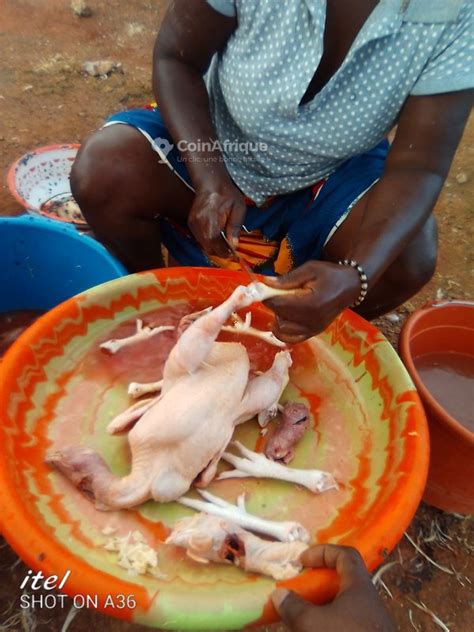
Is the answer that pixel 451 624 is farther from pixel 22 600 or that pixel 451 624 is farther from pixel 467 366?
pixel 22 600

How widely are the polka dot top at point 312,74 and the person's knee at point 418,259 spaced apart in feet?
0.99

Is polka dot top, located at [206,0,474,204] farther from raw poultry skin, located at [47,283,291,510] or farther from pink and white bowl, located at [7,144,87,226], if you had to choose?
pink and white bowl, located at [7,144,87,226]

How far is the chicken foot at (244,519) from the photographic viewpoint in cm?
111

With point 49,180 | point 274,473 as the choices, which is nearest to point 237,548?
point 274,473

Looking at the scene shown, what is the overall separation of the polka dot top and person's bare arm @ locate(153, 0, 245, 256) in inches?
2.0

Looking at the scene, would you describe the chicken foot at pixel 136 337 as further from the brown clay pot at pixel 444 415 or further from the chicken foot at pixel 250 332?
the brown clay pot at pixel 444 415

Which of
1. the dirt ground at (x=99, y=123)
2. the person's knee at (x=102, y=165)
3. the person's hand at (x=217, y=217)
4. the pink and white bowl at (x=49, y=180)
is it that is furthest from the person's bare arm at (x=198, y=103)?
the dirt ground at (x=99, y=123)

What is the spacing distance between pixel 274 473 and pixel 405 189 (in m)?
0.75

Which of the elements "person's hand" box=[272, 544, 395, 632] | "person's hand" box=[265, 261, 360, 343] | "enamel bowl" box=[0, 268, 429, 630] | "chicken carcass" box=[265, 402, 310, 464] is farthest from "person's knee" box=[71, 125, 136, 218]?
"person's hand" box=[272, 544, 395, 632]

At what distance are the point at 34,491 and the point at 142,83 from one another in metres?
2.84

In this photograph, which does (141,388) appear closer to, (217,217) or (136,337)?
(136,337)

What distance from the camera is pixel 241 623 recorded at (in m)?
0.94

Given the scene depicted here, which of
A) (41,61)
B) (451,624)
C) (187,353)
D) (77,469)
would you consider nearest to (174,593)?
(77,469)

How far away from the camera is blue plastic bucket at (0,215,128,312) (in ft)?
5.40
